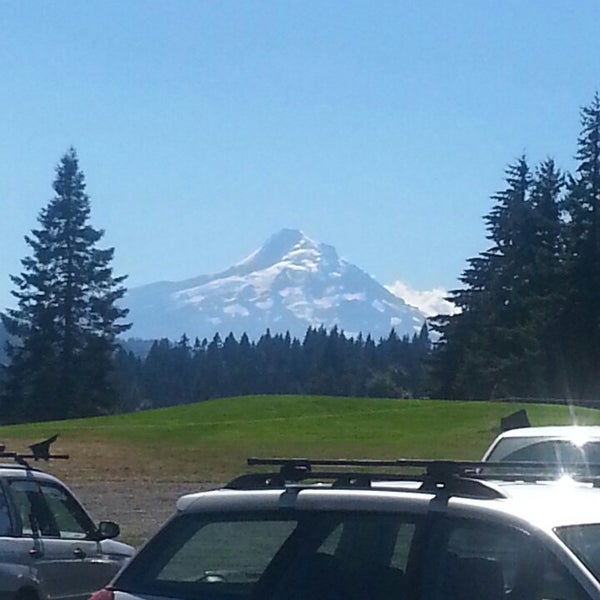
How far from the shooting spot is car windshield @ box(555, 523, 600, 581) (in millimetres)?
5473

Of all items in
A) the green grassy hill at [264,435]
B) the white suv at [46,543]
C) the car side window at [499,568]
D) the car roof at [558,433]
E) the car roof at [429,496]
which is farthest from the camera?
the green grassy hill at [264,435]

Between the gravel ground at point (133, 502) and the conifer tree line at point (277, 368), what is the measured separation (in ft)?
278

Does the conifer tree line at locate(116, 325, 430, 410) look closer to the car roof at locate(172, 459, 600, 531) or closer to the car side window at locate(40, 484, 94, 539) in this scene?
the car side window at locate(40, 484, 94, 539)

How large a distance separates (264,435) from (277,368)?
104002 mm

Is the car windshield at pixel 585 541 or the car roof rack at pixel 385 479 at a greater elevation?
the car roof rack at pixel 385 479

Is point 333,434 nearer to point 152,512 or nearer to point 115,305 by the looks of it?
point 152,512

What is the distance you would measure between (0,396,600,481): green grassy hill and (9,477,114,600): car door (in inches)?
1056

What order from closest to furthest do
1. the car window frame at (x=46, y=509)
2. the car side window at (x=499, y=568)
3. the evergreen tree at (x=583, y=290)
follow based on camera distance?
1. the car side window at (x=499, y=568)
2. the car window frame at (x=46, y=509)
3. the evergreen tree at (x=583, y=290)

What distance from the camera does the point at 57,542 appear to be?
11.7 metres

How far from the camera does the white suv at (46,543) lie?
1097 centimetres

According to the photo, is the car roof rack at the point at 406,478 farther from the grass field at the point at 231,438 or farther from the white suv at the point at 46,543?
the grass field at the point at 231,438

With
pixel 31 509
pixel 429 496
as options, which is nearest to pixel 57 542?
pixel 31 509

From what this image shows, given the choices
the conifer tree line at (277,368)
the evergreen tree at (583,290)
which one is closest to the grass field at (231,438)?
the evergreen tree at (583,290)

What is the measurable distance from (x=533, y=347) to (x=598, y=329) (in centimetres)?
398
